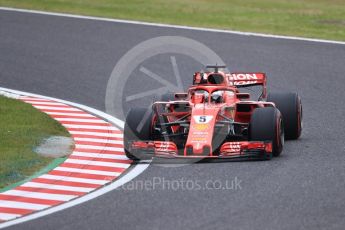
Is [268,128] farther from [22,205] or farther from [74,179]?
[22,205]

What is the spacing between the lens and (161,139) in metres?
14.4

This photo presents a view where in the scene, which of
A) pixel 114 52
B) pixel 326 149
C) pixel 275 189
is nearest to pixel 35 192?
pixel 275 189

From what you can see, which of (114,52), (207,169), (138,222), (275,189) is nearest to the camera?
(138,222)

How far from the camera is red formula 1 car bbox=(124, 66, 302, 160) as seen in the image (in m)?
13.6

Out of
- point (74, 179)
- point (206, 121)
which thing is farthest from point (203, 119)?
point (74, 179)

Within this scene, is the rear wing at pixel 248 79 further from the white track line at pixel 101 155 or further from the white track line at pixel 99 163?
the white track line at pixel 99 163

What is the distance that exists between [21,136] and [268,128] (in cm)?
398

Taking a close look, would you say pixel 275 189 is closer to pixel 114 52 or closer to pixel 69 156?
pixel 69 156

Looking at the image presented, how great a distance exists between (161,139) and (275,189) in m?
2.83

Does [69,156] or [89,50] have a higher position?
[89,50]

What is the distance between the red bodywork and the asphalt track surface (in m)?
0.23

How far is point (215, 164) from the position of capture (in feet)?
44.5

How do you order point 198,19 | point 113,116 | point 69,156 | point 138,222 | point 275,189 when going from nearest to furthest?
point 138,222 → point 275,189 → point 69,156 → point 113,116 → point 198,19

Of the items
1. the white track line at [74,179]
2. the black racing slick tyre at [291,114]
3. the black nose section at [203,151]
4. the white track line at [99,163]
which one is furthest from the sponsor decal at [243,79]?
the white track line at [74,179]
